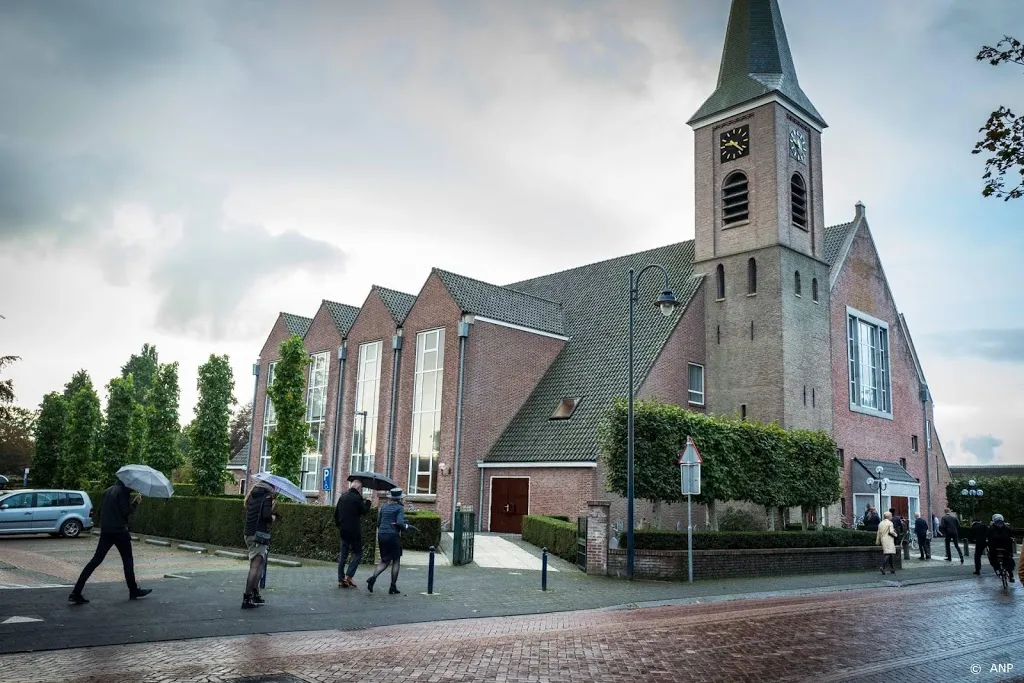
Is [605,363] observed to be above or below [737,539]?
above

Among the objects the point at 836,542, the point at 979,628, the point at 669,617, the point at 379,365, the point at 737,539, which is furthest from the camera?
the point at 379,365

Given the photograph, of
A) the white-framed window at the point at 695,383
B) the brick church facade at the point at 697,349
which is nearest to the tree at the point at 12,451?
the brick church facade at the point at 697,349

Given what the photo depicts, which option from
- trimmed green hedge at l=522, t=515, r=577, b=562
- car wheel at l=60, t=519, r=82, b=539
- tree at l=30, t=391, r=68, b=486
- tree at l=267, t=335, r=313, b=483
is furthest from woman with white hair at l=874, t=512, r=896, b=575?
tree at l=30, t=391, r=68, b=486

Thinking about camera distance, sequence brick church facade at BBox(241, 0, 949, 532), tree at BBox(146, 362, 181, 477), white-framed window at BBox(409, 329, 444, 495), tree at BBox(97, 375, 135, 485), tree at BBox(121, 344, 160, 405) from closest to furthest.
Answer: brick church facade at BBox(241, 0, 949, 532) < white-framed window at BBox(409, 329, 444, 495) < tree at BBox(146, 362, 181, 477) < tree at BBox(97, 375, 135, 485) < tree at BBox(121, 344, 160, 405)

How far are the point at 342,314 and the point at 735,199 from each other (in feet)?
64.7

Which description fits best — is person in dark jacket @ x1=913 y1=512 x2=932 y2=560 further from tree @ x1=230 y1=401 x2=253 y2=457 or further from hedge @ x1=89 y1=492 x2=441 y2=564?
tree @ x1=230 y1=401 x2=253 y2=457

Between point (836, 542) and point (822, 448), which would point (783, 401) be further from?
point (836, 542)

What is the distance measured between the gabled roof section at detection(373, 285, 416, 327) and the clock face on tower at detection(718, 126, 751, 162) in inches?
572

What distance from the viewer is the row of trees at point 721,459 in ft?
68.3

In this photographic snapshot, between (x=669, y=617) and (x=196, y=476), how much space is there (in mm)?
24979

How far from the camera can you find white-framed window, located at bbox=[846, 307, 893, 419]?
1364 inches

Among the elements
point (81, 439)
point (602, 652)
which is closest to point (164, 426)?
point (81, 439)

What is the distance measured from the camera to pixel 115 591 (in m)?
13.3

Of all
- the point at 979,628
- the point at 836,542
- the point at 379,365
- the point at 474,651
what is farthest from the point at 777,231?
the point at 474,651
